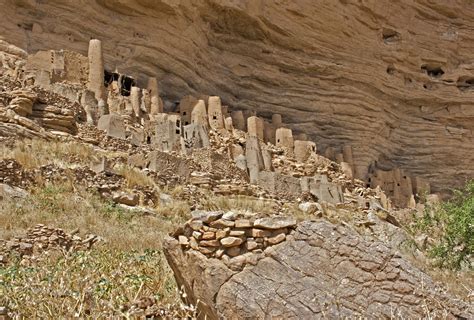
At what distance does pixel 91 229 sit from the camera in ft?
24.7

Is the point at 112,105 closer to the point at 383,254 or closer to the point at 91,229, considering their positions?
the point at 91,229

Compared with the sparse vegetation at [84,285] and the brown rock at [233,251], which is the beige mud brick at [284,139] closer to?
the sparse vegetation at [84,285]

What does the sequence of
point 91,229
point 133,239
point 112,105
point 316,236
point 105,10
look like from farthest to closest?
point 105,10
point 112,105
point 91,229
point 133,239
point 316,236

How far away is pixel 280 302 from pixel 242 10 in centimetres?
2224

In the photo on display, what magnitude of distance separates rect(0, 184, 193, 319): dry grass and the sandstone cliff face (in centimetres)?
1478

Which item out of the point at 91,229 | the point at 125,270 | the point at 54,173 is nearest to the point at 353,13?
the point at 54,173

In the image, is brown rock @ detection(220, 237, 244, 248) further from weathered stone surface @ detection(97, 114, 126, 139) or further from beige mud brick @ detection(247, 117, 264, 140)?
beige mud brick @ detection(247, 117, 264, 140)

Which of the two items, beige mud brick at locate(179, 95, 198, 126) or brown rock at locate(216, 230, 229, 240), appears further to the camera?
beige mud brick at locate(179, 95, 198, 126)

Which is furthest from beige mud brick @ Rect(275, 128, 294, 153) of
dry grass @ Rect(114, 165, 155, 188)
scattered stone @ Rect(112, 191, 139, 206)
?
scattered stone @ Rect(112, 191, 139, 206)

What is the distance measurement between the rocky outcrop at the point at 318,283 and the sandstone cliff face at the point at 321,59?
62.8 feet

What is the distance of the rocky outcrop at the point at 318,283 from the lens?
3834 millimetres

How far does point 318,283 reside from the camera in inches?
157

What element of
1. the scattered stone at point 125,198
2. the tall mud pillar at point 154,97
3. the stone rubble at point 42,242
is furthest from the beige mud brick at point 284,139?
the stone rubble at point 42,242

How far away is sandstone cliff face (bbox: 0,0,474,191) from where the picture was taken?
76.0ft
